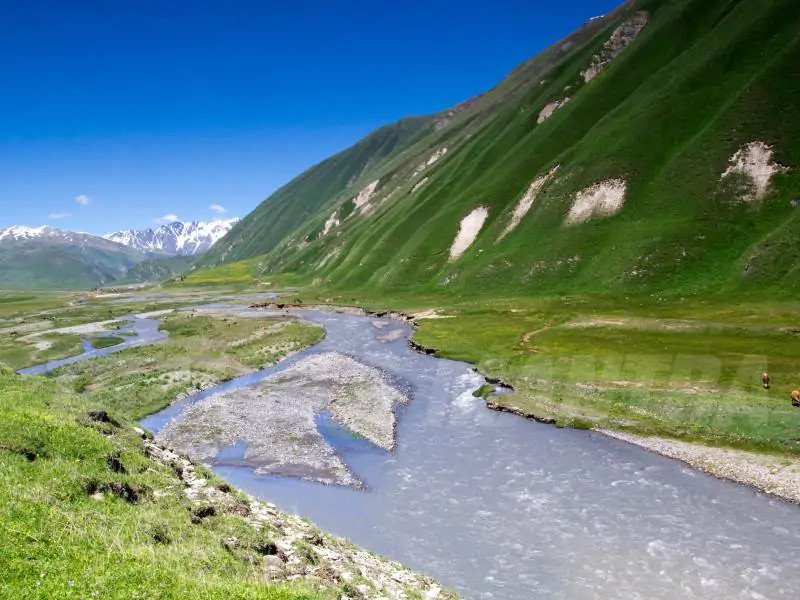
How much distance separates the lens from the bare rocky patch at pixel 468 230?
153 m

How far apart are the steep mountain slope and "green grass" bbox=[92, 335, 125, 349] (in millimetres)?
74513

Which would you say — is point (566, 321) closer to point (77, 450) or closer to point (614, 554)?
point (614, 554)

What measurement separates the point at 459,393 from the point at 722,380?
24902 mm

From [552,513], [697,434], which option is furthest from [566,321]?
[552,513]

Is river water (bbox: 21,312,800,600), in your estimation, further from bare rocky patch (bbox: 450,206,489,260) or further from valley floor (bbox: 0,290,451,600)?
bare rocky patch (bbox: 450,206,489,260)

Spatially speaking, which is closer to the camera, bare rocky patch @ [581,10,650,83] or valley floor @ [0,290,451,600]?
valley floor @ [0,290,451,600]

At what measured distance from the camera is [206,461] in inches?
1540

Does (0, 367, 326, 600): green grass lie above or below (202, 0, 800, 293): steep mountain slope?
below

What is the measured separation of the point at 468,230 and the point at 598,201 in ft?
137

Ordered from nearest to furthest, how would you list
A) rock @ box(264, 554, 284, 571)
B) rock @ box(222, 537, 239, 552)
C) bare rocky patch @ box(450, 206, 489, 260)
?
rock @ box(264, 554, 284, 571) → rock @ box(222, 537, 239, 552) → bare rocky patch @ box(450, 206, 489, 260)

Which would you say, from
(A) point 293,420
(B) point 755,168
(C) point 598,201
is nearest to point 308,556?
(A) point 293,420

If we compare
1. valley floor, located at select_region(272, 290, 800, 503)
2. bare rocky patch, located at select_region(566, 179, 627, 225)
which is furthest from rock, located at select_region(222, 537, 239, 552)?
bare rocky patch, located at select_region(566, 179, 627, 225)

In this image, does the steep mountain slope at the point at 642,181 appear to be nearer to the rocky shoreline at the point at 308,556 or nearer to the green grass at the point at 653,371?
the green grass at the point at 653,371

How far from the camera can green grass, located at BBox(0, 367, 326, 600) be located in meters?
14.0
